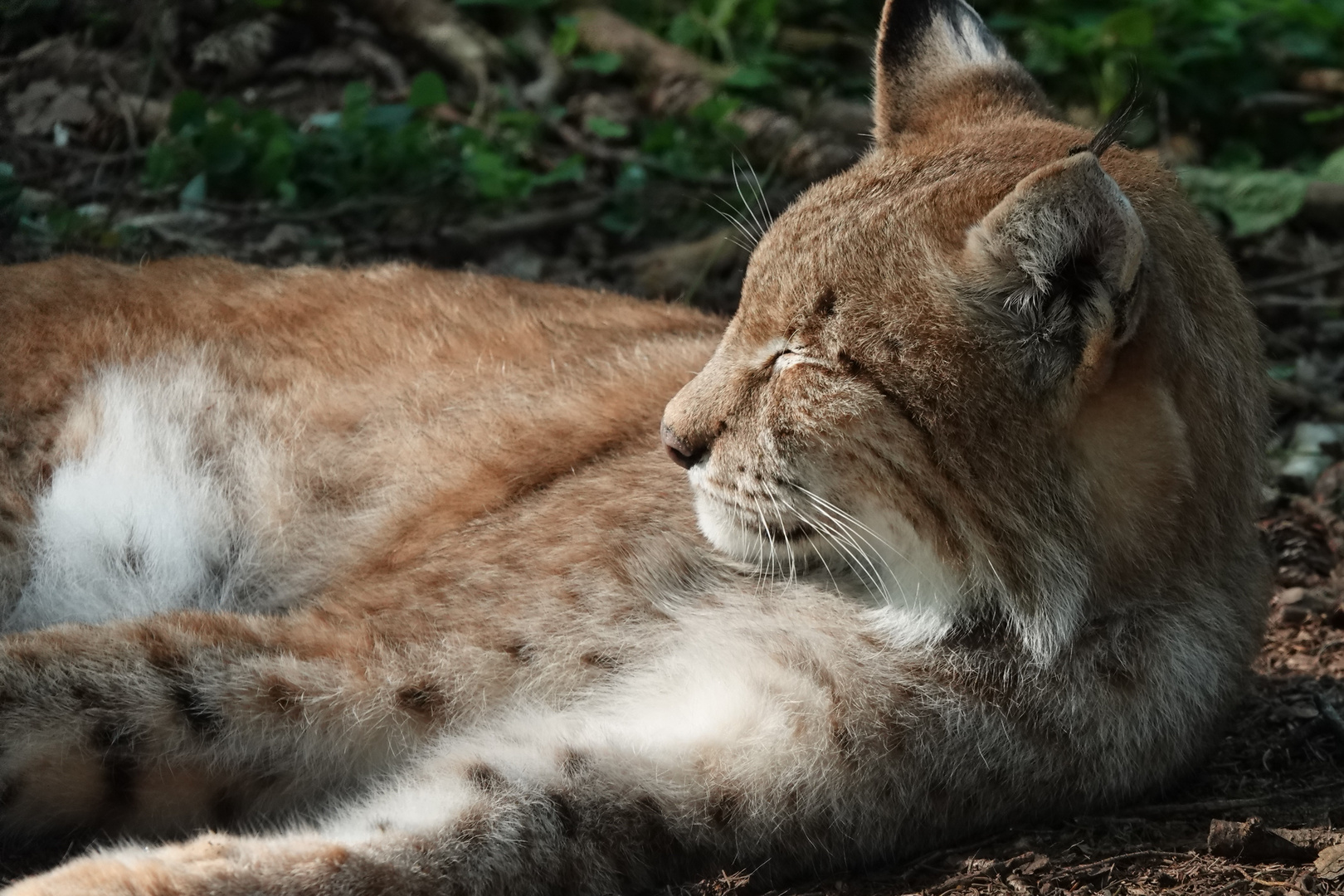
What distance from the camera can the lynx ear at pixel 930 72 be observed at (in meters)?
3.75

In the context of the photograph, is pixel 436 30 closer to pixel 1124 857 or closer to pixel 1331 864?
pixel 1124 857

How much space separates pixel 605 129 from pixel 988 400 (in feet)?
14.4

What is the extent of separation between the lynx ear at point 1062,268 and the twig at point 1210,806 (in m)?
1.05

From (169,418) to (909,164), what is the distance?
7.16 feet

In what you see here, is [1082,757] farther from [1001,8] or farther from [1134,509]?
[1001,8]

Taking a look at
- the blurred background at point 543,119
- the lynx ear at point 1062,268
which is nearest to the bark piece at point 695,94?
the blurred background at point 543,119

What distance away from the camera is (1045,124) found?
3.55 meters

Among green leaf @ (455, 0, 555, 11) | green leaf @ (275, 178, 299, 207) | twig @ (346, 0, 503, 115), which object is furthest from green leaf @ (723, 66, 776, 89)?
green leaf @ (275, 178, 299, 207)

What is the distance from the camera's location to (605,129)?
7000 millimetres

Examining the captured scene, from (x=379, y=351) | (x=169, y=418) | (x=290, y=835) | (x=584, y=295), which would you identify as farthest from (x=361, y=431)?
(x=290, y=835)

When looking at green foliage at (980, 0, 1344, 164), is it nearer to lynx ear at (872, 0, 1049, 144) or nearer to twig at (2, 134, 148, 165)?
lynx ear at (872, 0, 1049, 144)

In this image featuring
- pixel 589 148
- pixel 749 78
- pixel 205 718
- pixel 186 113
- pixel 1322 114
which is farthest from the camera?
pixel 749 78

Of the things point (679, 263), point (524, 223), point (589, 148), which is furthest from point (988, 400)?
point (589, 148)

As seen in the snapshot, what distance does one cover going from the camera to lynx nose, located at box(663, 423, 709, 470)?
328cm
